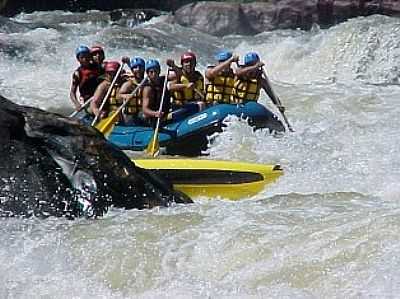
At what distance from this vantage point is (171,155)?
7922mm

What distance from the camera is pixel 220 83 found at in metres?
8.46

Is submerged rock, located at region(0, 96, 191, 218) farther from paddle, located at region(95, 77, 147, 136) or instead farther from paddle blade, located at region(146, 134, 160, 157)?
paddle, located at region(95, 77, 147, 136)

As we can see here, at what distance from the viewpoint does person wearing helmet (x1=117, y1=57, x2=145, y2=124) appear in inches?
326

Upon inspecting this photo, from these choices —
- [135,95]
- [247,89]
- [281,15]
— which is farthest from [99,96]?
[281,15]

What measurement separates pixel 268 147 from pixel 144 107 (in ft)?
3.92

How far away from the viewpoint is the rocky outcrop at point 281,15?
17.8m

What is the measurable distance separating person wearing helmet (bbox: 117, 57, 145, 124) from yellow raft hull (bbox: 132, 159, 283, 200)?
1928 millimetres

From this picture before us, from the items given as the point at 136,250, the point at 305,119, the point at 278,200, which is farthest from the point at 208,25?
the point at 136,250

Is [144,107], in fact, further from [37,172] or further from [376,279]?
[376,279]

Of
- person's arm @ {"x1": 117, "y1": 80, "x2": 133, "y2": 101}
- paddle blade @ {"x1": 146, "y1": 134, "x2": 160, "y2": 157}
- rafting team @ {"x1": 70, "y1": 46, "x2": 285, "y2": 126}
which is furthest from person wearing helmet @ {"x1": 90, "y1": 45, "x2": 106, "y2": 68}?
paddle blade @ {"x1": 146, "y1": 134, "x2": 160, "y2": 157}

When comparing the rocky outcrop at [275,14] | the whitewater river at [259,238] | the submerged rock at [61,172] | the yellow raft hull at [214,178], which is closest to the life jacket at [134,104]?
the whitewater river at [259,238]

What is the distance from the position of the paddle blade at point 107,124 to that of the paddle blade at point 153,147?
47 centimetres

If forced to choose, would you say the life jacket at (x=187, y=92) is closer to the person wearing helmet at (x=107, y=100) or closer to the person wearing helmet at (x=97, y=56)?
the person wearing helmet at (x=107, y=100)

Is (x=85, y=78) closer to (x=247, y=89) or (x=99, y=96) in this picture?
(x=99, y=96)
